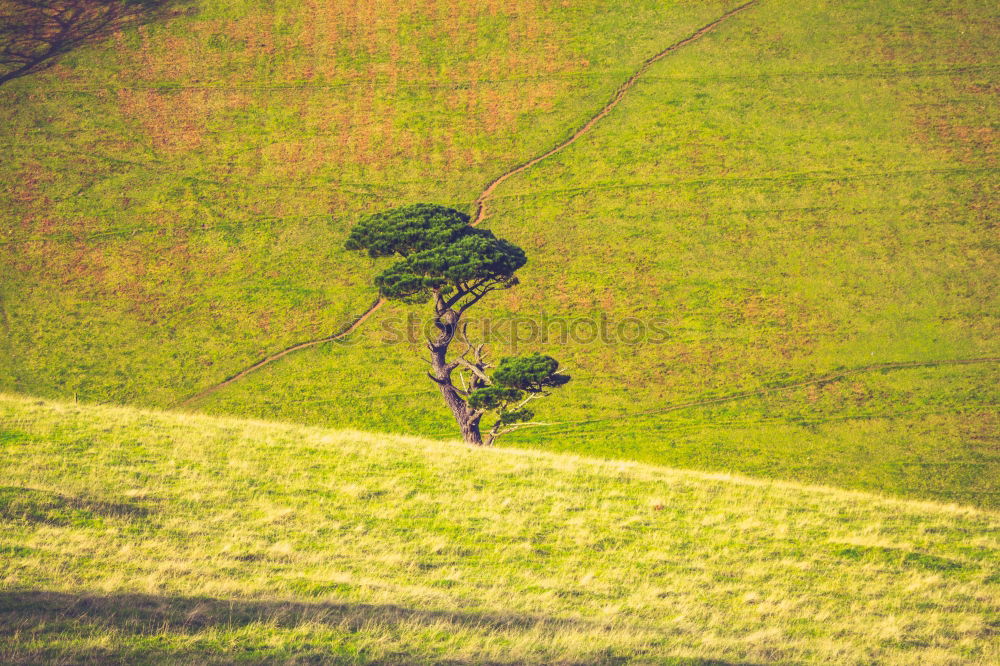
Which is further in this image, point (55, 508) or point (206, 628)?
point (55, 508)

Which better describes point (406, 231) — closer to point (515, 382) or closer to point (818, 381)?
point (515, 382)

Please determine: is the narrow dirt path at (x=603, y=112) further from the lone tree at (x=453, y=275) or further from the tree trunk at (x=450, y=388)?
the lone tree at (x=453, y=275)

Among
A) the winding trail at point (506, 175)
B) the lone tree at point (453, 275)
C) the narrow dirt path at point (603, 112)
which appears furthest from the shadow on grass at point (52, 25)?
the lone tree at point (453, 275)

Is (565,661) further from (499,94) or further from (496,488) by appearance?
(499,94)

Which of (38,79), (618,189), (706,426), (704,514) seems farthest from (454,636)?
(38,79)

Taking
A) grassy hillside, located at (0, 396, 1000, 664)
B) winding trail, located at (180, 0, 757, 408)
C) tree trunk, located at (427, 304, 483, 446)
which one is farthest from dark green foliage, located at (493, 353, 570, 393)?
winding trail, located at (180, 0, 757, 408)

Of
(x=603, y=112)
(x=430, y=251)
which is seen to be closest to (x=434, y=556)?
(x=430, y=251)
